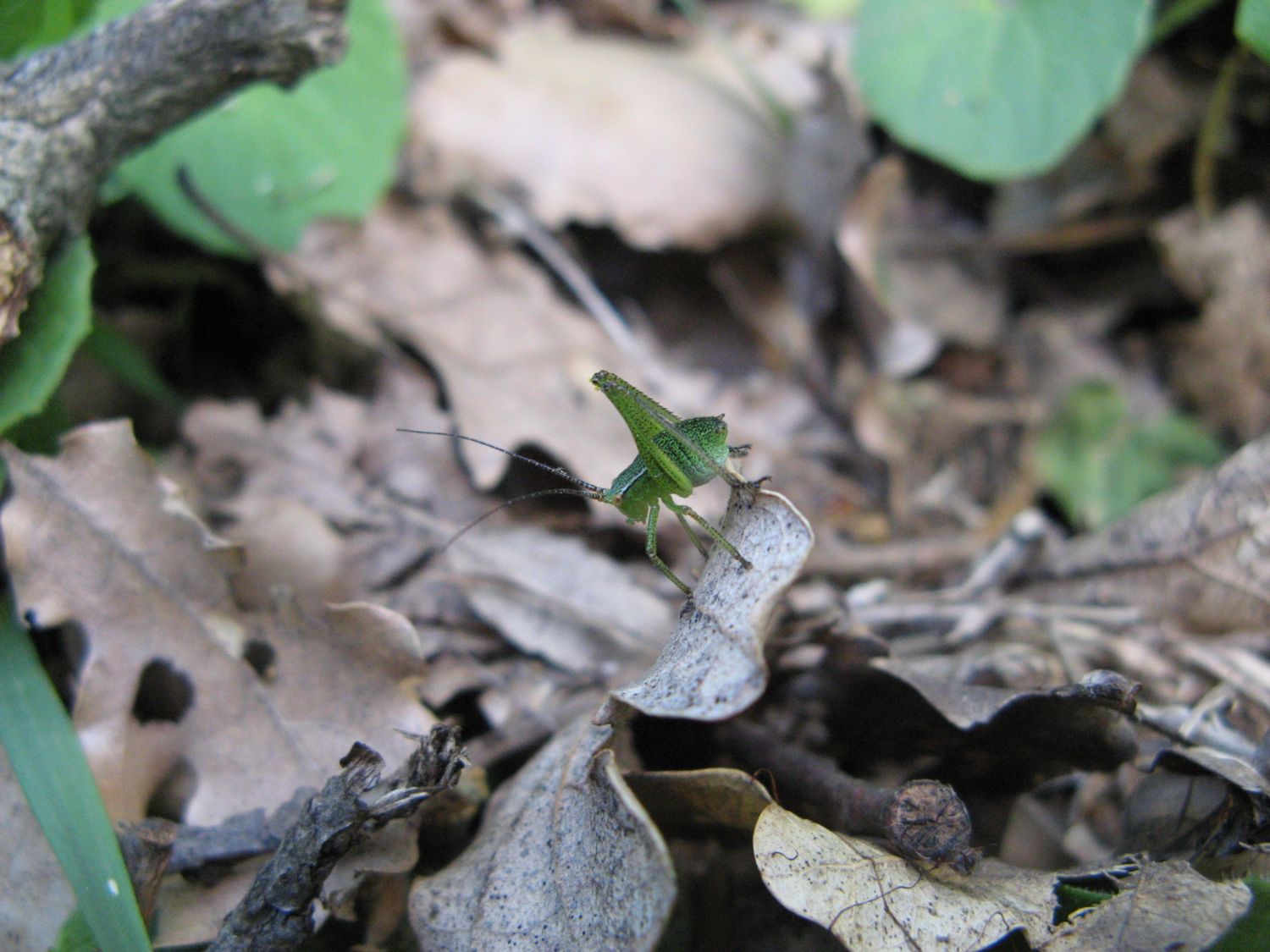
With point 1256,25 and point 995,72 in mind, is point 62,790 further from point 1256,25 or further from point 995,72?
point 995,72

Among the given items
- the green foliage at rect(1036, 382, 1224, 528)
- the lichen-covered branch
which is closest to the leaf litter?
the green foliage at rect(1036, 382, 1224, 528)

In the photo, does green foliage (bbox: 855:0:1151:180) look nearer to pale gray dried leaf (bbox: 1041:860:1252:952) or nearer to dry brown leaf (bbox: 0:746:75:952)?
pale gray dried leaf (bbox: 1041:860:1252:952)

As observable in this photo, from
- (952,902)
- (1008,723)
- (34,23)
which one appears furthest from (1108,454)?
(34,23)

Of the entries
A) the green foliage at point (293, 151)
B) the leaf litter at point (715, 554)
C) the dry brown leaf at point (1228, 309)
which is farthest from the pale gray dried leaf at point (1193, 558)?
the green foliage at point (293, 151)

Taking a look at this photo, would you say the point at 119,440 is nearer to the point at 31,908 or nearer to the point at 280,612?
the point at 280,612

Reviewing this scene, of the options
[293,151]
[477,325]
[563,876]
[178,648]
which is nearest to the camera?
[563,876]

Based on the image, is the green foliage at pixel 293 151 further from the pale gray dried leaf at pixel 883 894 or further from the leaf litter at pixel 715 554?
the pale gray dried leaf at pixel 883 894

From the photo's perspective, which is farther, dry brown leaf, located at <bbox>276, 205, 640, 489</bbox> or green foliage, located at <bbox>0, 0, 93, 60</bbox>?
dry brown leaf, located at <bbox>276, 205, 640, 489</bbox>
